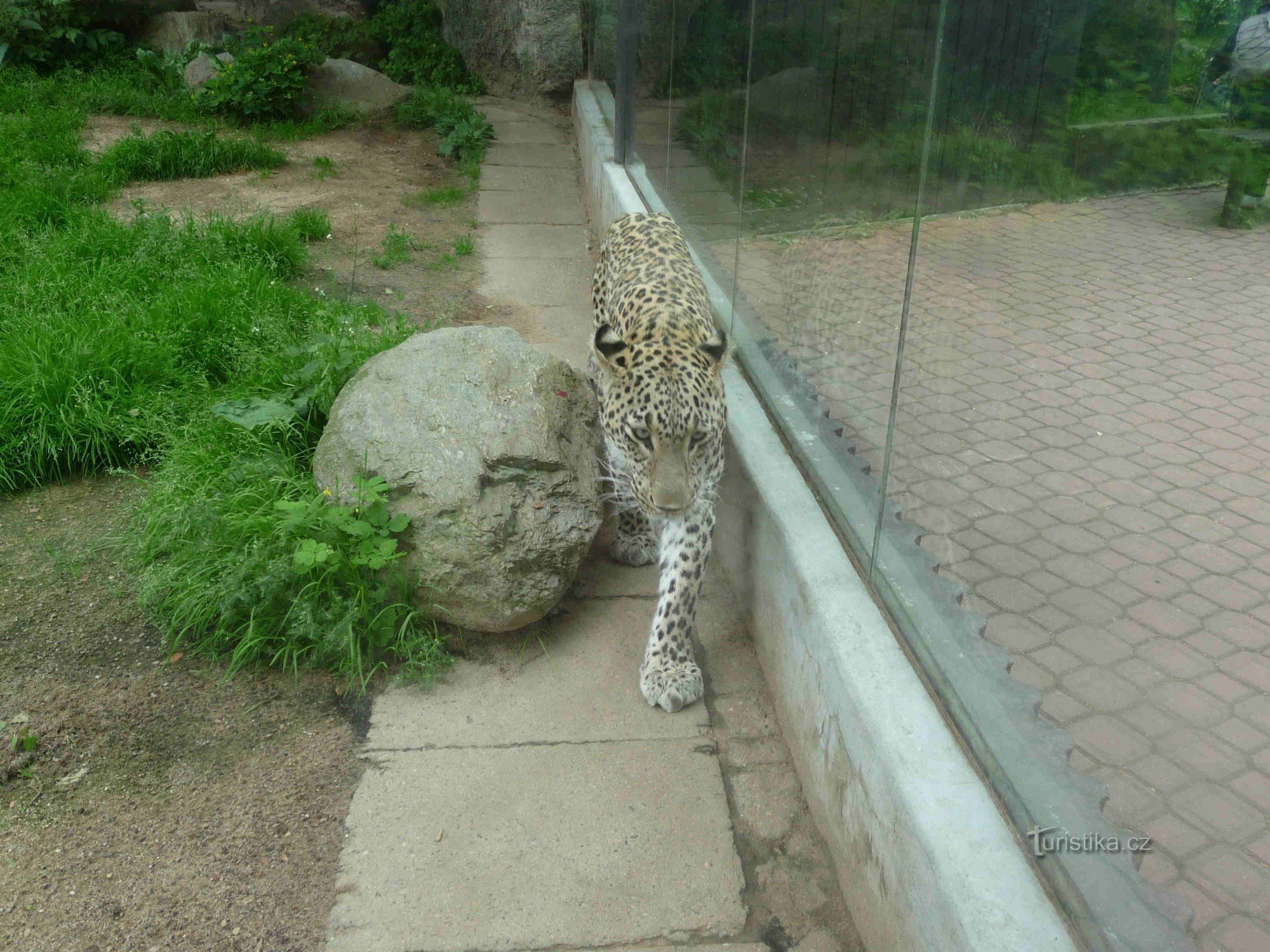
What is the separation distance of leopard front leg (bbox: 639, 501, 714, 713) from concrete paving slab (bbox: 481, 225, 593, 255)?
4.95 meters

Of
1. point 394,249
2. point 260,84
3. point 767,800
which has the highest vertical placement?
point 260,84

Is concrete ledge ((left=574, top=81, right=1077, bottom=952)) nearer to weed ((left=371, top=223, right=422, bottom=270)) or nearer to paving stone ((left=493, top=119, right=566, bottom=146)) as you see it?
weed ((left=371, top=223, right=422, bottom=270))

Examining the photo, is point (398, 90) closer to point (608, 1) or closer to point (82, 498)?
point (608, 1)

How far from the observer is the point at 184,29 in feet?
46.2

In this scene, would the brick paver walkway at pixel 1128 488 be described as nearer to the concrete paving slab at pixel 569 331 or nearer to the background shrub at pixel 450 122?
the concrete paving slab at pixel 569 331

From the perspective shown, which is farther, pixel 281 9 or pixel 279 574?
pixel 281 9

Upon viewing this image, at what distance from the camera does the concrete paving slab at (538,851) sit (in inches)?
121

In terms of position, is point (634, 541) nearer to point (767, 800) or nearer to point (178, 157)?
point (767, 800)

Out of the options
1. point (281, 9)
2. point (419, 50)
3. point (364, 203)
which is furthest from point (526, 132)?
point (281, 9)

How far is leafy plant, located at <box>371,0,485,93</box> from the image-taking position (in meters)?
14.0

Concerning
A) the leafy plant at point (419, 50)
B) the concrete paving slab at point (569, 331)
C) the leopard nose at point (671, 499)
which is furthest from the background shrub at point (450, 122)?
the leopard nose at point (671, 499)

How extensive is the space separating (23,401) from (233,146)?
221 inches

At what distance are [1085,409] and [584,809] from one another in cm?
207

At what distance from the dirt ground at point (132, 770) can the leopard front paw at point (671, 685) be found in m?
1.05
